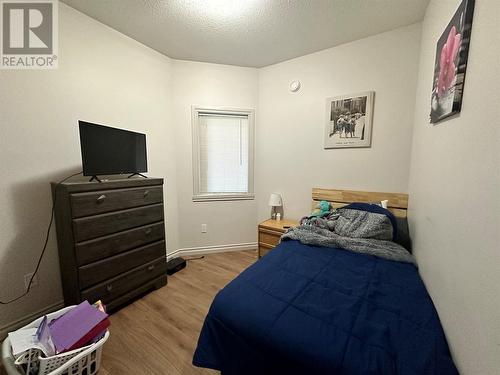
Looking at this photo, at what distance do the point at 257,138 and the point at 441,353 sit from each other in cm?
270

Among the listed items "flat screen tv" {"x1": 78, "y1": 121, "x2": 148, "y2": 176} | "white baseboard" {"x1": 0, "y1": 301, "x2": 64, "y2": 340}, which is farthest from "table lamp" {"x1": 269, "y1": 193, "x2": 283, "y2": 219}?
"white baseboard" {"x1": 0, "y1": 301, "x2": 64, "y2": 340}

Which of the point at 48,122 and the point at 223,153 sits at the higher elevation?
the point at 48,122

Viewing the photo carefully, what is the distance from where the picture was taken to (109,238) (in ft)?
5.72

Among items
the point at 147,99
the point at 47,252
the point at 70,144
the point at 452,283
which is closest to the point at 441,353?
the point at 452,283

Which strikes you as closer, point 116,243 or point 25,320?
point 25,320

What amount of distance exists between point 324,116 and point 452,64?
148cm

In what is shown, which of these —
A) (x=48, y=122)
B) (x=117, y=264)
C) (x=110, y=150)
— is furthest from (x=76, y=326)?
(x=48, y=122)

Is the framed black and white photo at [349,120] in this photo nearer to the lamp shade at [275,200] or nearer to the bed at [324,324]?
the lamp shade at [275,200]

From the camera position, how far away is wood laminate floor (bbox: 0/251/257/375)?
1351 mm

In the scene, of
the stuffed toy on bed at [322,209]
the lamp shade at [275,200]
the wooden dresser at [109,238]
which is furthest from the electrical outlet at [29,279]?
the stuffed toy on bed at [322,209]

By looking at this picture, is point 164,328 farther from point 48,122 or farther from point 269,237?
point 48,122

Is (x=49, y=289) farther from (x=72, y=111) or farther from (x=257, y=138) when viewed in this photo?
(x=257, y=138)

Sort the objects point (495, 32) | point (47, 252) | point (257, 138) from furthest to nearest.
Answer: point (257, 138) < point (47, 252) < point (495, 32)

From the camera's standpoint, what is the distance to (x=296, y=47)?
2430 millimetres
